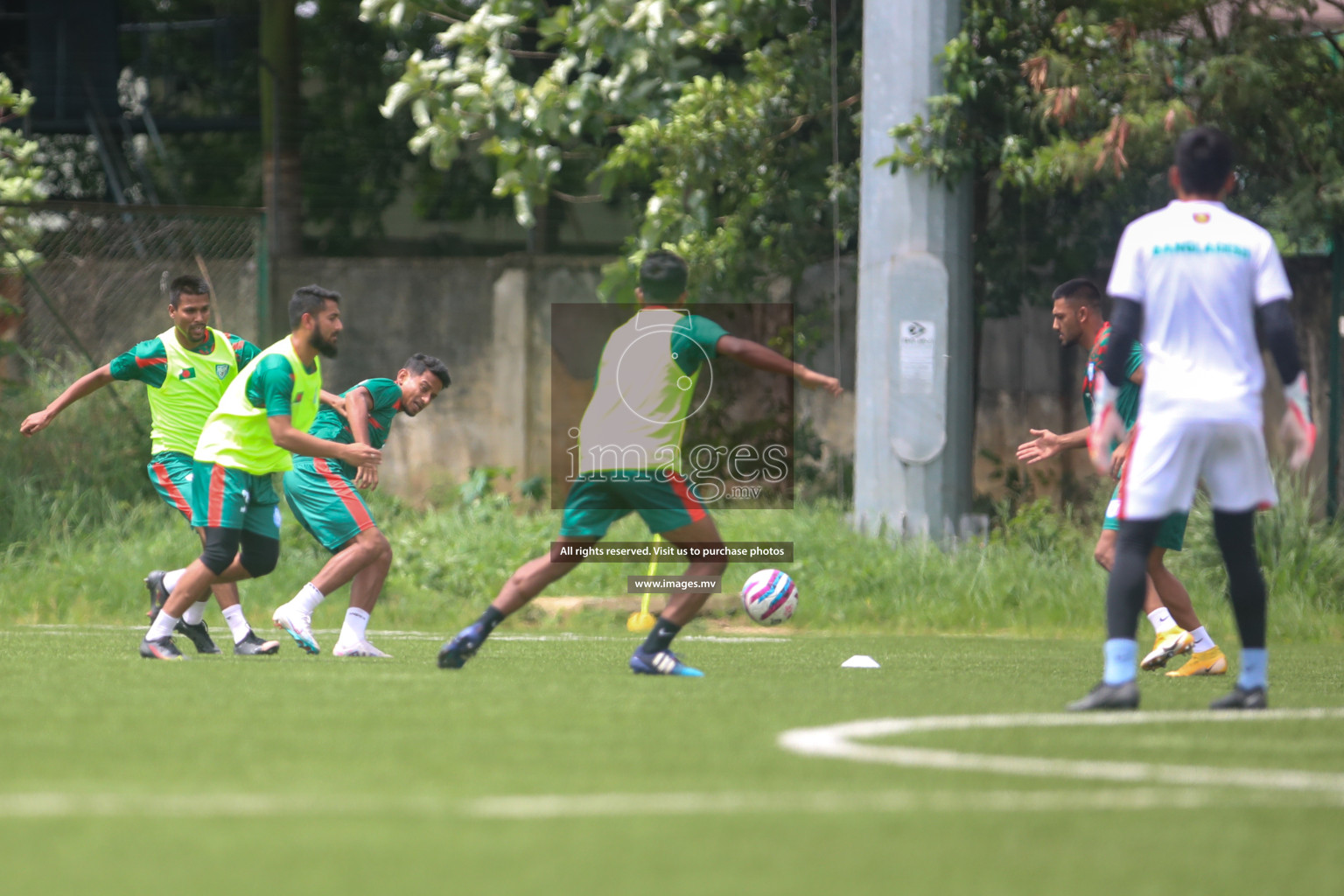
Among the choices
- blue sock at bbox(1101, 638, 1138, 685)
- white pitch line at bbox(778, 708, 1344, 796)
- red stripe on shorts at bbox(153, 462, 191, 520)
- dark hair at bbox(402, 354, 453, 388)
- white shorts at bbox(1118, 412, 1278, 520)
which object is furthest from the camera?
red stripe on shorts at bbox(153, 462, 191, 520)

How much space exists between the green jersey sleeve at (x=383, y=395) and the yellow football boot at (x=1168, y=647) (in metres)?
4.35

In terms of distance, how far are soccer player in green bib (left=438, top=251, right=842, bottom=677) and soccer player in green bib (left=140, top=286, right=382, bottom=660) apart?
1.35 m

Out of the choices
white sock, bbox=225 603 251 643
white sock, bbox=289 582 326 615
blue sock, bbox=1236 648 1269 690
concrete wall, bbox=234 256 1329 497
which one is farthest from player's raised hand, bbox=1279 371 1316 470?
concrete wall, bbox=234 256 1329 497

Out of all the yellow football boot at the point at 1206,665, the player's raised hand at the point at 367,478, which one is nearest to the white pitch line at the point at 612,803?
the yellow football boot at the point at 1206,665

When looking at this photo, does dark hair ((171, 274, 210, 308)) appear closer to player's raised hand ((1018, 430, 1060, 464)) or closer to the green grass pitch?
the green grass pitch

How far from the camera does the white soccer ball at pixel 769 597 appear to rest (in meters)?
10.8

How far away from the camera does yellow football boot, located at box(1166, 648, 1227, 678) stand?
28.8ft

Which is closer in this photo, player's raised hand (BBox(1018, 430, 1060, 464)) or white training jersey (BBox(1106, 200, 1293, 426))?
white training jersey (BBox(1106, 200, 1293, 426))

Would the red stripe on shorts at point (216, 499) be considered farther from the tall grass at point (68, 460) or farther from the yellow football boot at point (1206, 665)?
the tall grass at point (68, 460)

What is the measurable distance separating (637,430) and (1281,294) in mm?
2687

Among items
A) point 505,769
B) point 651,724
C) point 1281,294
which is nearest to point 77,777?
point 505,769

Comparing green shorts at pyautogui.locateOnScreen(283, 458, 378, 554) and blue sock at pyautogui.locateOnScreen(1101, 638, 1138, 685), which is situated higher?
green shorts at pyautogui.locateOnScreen(283, 458, 378, 554)

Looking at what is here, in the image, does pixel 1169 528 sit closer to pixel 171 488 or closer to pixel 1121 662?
pixel 1121 662

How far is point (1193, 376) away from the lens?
20.8 ft
